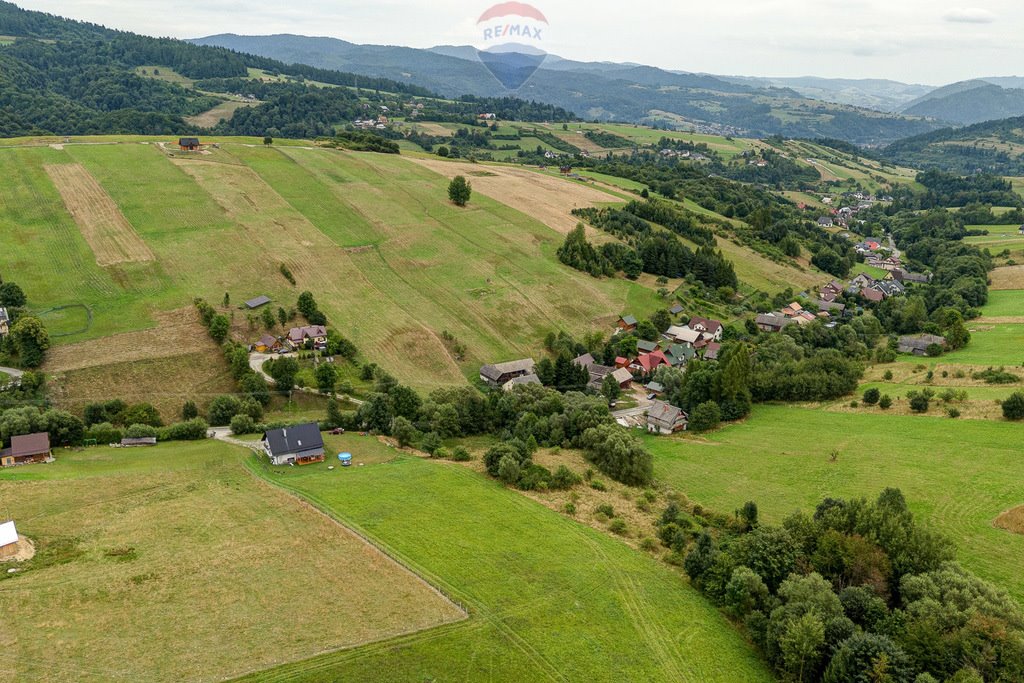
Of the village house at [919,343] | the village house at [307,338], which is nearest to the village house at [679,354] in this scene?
the village house at [919,343]

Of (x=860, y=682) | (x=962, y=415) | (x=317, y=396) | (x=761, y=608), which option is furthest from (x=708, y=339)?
(x=860, y=682)

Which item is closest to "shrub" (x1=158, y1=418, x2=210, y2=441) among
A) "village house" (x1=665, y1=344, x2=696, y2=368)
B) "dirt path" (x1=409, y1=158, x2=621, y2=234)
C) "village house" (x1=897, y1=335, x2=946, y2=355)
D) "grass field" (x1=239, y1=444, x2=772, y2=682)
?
"grass field" (x1=239, y1=444, x2=772, y2=682)

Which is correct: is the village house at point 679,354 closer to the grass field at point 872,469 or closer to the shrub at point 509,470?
the grass field at point 872,469

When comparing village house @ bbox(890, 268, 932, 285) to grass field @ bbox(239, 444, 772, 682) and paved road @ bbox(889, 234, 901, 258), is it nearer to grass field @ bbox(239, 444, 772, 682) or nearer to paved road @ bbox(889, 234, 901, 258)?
paved road @ bbox(889, 234, 901, 258)

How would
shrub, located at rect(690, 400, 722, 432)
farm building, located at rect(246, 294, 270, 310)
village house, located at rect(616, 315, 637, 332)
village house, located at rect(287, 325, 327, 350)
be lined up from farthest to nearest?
village house, located at rect(616, 315, 637, 332), farm building, located at rect(246, 294, 270, 310), village house, located at rect(287, 325, 327, 350), shrub, located at rect(690, 400, 722, 432)

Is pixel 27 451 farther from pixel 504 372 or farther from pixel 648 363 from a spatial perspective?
pixel 648 363
